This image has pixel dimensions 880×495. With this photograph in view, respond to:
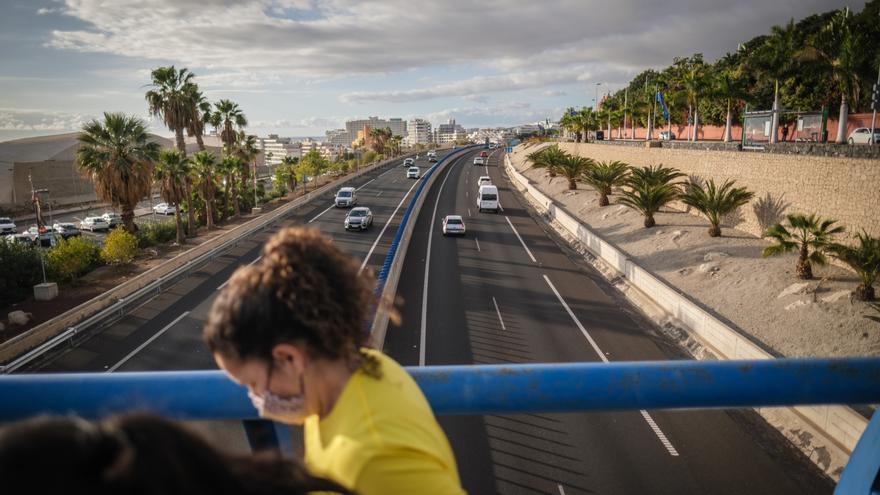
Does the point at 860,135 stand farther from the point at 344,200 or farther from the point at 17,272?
the point at 17,272

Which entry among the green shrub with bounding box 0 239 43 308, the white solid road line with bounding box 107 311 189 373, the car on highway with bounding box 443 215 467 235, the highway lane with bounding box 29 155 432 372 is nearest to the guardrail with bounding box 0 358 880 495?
the highway lane with bounding box 29 155 432 372

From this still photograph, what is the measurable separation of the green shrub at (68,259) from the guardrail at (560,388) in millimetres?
32231

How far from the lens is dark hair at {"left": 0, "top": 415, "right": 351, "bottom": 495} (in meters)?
0.80

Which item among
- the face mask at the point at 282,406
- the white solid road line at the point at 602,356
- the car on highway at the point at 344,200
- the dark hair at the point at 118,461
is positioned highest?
the dark hair at the point at 118,461

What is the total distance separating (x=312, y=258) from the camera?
1.49 metres

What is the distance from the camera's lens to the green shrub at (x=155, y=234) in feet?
124

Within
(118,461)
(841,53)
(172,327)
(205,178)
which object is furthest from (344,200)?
(118,461)

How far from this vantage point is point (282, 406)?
1407mm

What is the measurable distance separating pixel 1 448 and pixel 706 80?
54028 mm

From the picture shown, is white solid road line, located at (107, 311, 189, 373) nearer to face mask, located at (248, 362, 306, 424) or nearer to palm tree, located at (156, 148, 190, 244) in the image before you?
palm tree, located at (156, 148, 190, 244)

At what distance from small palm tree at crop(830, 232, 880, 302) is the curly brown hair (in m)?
21.5

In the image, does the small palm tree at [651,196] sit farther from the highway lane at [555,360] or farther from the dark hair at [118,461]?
the dark hair at [118,461]

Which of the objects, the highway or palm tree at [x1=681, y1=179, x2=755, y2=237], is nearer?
the highway

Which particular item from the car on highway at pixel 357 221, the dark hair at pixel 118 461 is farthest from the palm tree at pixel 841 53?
the dark hair at pixel 118 461
